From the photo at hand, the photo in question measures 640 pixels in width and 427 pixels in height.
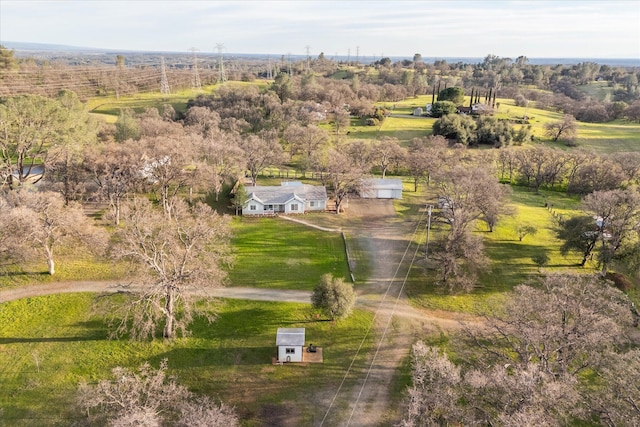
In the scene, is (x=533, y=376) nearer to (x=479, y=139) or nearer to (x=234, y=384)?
(x=234, y=384)

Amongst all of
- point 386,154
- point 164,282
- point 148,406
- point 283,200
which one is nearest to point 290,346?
point 148,406

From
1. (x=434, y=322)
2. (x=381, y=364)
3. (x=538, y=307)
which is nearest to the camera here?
(x=538, y=307)

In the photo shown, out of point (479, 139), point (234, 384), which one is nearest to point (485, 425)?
point (234, 384)

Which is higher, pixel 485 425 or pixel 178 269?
pixel 178 269

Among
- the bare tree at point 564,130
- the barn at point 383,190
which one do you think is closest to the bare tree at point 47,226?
the barn at point 383,190

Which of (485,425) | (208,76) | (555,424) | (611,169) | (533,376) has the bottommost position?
(485,425)

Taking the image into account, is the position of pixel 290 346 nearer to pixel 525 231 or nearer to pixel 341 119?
pixel 525 231
